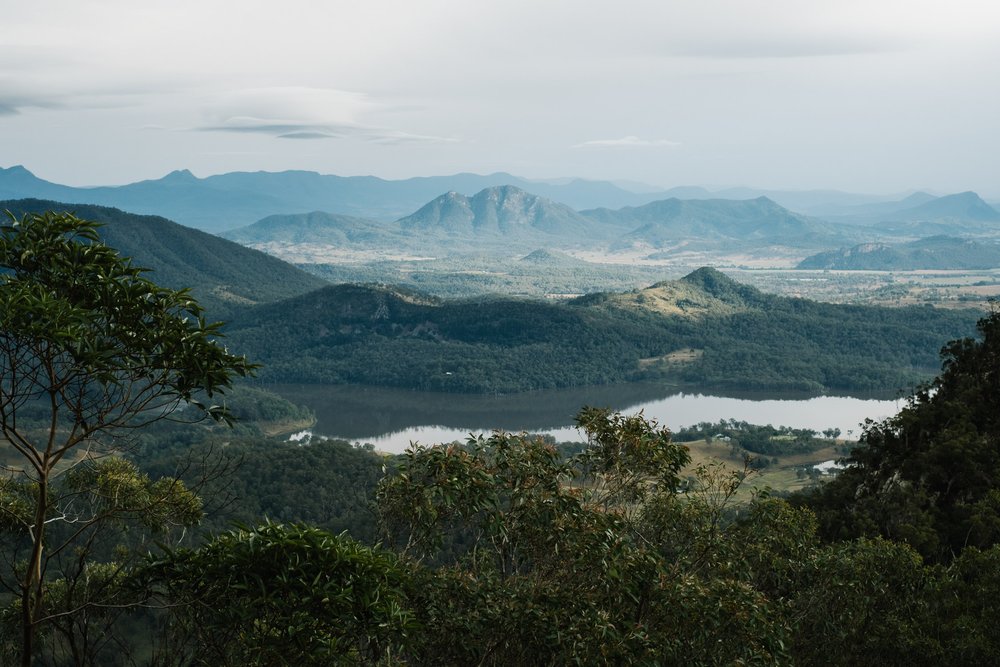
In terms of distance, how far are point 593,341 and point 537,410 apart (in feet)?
100

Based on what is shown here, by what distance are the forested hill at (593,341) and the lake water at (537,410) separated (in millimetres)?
5678

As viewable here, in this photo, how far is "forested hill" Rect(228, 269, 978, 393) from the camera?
4887 inches

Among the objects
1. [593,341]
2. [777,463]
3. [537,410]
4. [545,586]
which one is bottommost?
[537,410]

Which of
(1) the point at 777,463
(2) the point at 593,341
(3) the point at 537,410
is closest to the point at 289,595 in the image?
(1) the point at 777,463

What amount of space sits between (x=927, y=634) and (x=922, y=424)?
66.9 ft

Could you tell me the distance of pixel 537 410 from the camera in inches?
4262

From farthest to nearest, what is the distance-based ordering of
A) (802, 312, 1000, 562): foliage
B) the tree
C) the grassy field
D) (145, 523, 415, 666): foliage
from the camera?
1. the grassy field
2. (802, 312, 1000, 562): foliage
3. (145, 523, 415, 666): foliage
4. the tree

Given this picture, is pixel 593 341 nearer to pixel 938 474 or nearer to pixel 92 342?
A: pixel 938 474

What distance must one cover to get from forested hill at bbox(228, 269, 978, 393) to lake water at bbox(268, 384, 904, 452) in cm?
568

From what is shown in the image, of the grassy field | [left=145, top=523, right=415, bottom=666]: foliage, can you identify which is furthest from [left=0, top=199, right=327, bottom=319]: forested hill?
[left=145, top=523, right=415, bottom=666]: foliage

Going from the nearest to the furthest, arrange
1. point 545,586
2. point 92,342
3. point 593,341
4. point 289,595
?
point 92,342 → point 289,595 → point 545,586 → point 593,341

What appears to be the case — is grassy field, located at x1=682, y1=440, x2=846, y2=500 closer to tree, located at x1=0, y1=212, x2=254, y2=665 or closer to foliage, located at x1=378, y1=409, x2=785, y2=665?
foliage, located at x1=378, y1=409, x2=785, y2=665

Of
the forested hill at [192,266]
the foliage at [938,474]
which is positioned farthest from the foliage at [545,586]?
the forested hill at [192,266]

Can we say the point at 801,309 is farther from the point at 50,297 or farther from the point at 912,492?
the point at 50,297
